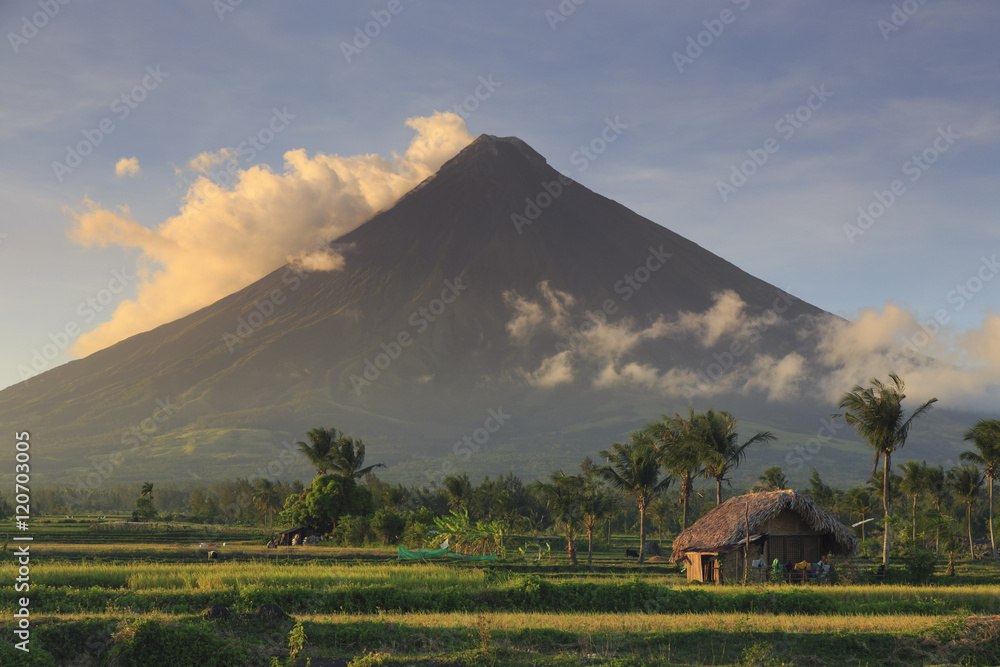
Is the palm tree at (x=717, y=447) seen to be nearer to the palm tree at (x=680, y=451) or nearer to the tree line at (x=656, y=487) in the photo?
the tree line at (x=656, y=487)

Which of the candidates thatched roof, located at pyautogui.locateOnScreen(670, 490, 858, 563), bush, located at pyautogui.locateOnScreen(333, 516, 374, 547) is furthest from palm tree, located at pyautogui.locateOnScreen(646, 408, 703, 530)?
bush, located at pyautogui.locateOnScreen(333, 516, 374, 547)

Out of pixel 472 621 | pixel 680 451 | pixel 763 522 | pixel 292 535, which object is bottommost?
pixel 292 535

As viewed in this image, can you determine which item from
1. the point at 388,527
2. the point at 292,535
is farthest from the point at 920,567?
the point at 292,535

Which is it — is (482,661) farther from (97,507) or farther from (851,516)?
(97,507)

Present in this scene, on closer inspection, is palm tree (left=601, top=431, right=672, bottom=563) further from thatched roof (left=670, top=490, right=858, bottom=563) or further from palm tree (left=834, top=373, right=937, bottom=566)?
thatched roof (left=670, top=490, right=858, bottom=563)

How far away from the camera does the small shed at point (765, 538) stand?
39625 millimetres

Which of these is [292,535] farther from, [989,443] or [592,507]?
[989,443]

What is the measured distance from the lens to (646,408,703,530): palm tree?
5578cm

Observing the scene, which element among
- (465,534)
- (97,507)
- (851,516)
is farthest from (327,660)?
(97,507)

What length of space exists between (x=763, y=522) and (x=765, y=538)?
858mm

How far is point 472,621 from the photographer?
2156cm

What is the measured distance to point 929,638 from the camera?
2033cm

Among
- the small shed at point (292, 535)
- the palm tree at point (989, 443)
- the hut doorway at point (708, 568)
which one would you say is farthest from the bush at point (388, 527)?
the palm tree at point (989, 443)

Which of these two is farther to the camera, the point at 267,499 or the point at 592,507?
the point at 267,499
